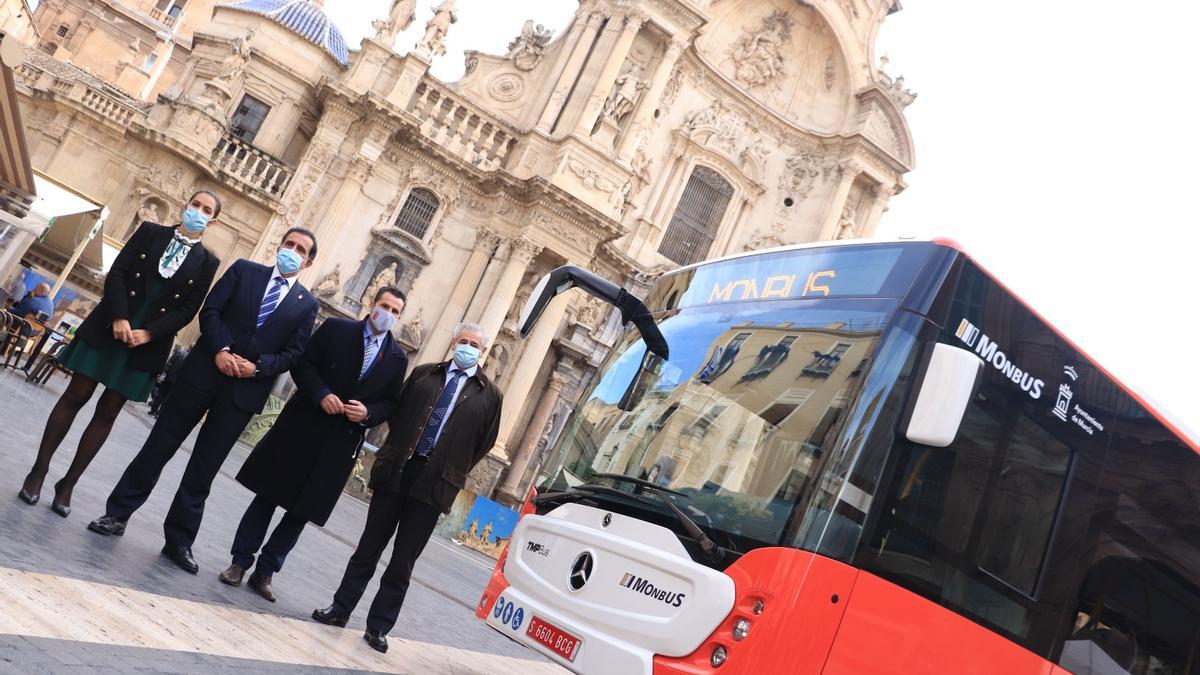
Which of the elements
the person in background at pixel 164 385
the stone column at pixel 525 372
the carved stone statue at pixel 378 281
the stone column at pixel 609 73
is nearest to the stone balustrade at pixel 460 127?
the stone column at pixel 609 73

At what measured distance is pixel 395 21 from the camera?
72.4 ft

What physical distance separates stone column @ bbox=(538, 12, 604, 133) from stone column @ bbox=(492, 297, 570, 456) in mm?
4382

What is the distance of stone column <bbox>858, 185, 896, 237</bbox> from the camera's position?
26281 mm

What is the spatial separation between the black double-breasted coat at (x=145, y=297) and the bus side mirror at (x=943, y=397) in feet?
12.1

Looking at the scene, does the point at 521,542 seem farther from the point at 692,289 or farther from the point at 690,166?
the point at 690,166

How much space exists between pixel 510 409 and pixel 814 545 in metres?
18.0

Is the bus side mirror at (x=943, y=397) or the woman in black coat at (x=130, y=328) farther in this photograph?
the woman in black coat at (x=130, y=328)

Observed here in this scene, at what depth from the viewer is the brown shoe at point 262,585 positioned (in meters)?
5.04

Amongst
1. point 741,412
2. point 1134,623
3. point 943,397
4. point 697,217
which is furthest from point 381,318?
point 697,217

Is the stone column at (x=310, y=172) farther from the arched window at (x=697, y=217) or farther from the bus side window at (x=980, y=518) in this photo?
the bus side window at (x=980, y=518)

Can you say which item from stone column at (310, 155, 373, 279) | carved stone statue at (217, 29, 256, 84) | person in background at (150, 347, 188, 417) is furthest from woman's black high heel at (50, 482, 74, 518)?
carved stone statue at (217, 29, 256, 84)

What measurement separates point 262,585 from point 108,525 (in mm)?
821

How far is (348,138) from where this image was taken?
21453 millimetres

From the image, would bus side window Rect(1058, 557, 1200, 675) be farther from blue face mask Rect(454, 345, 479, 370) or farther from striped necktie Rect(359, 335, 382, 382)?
striped necktie Rect(359, 335, 382, 382)
